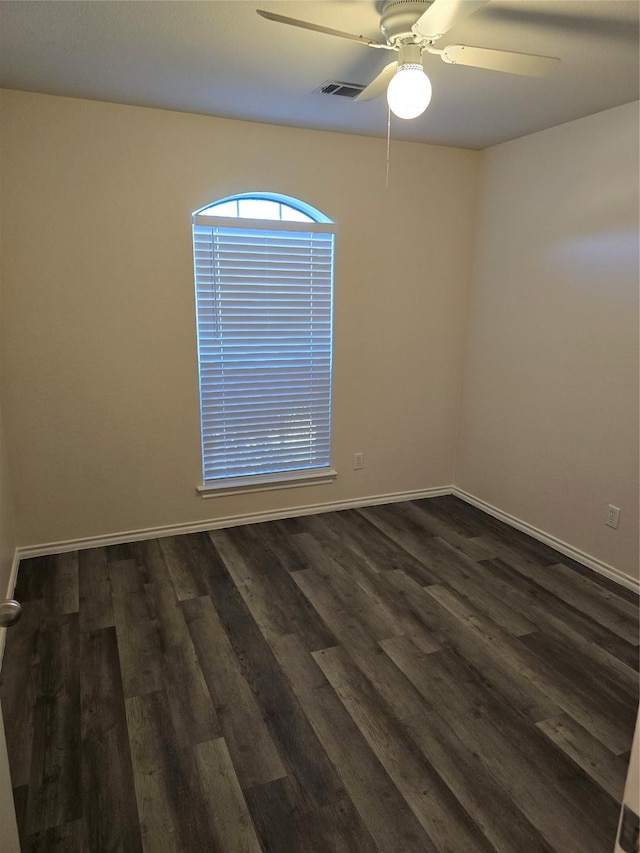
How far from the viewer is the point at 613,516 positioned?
305 cm

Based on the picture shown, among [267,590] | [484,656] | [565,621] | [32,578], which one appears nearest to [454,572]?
[565,621]

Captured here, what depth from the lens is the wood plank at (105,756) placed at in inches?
62.5

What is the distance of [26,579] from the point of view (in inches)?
117

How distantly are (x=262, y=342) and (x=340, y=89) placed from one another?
155 cm

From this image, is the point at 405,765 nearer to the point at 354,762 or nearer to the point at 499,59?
the point at 354,762

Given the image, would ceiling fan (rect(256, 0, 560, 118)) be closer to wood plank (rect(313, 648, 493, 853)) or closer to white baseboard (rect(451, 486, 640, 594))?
wood plank (rect(313, 648, 493, 853))

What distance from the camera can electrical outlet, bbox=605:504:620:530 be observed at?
3.02 meters

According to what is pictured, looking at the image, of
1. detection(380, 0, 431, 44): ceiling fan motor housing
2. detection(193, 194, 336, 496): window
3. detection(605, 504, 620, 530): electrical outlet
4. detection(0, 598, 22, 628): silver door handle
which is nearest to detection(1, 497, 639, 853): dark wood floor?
detection(605, 504, 620, 530): electrical outlet

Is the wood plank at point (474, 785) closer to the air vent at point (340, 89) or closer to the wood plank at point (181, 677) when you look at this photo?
the wood plank at point (181, 677)

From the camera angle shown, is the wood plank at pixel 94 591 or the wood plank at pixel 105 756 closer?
the wood plank at pixel 105 756

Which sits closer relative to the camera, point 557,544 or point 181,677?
point 181,677

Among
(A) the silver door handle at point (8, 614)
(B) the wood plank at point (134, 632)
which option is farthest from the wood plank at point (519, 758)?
(A) the silver door handle at point (8, 614)

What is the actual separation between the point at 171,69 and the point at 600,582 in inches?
137

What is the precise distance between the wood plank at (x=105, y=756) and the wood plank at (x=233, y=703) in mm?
346
